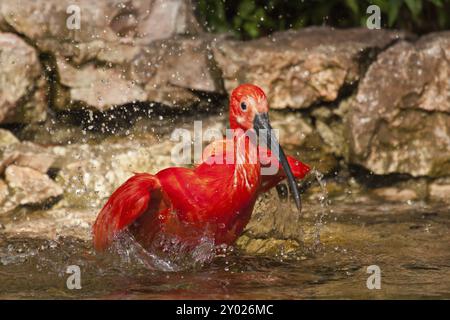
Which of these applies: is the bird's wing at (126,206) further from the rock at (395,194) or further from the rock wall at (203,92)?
the rock at (395,194)

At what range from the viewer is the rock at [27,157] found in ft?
19.9

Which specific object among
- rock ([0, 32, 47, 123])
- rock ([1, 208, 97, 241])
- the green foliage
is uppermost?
the green foliage

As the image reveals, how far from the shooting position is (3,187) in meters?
6.02

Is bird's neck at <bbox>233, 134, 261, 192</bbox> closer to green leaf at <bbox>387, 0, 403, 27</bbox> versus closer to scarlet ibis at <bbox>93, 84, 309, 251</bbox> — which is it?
scarlet ibis at <bbox>93, 84, 309, 251</bbox>

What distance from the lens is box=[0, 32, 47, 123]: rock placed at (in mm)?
6184

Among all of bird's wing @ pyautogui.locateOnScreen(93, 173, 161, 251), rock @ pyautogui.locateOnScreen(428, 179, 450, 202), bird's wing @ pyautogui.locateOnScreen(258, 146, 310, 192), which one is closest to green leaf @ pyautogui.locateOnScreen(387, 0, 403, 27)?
rock @ pyautogui.locateOnScreen(428, 179, 450, 202)

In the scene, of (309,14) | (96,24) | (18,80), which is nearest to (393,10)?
(309,14)

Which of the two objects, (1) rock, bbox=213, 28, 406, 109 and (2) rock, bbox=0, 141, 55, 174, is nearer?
(2) rock, bbox=0, 141, 55, 174

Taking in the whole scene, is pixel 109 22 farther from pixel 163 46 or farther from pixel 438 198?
pixel 438 198

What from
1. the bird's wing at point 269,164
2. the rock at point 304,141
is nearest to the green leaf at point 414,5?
the rock at point 304,141

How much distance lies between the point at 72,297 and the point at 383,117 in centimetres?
278

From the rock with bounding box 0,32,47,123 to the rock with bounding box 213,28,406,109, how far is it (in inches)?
44.5

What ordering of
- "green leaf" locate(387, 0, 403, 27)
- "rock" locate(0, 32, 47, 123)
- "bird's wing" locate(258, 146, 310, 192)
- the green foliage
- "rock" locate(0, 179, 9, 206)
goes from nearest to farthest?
"bird's wing" locate(258, 146, 310, 192), "rock" locate(0, 179, 9, 206), "rock" locate(0, 32, 47, 123), "green leaf" locate(387, 0, 403, 27), the green foliage

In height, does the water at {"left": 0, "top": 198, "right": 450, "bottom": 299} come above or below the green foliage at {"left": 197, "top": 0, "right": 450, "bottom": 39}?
Answer: below
